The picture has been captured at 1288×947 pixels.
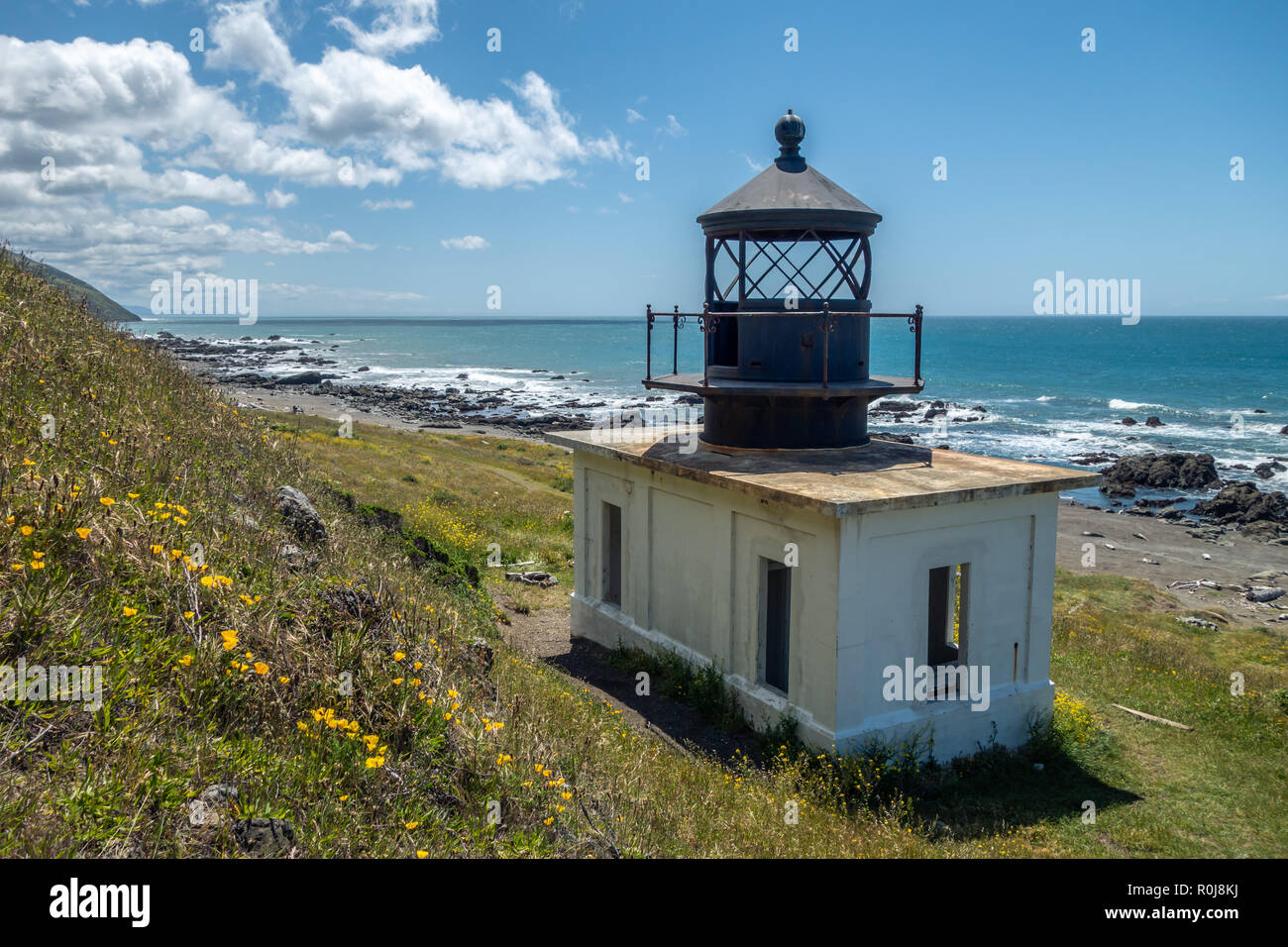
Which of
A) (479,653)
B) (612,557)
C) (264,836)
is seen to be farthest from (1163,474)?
(264,836)

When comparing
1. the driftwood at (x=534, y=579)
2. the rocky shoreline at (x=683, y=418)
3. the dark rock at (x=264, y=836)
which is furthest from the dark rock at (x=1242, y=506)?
the dark rock at (x=264, y=836)

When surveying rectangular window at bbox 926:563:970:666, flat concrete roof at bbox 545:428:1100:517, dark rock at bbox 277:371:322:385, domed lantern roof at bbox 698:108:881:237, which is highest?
domed lantern roof at bbox 698:108:881:237

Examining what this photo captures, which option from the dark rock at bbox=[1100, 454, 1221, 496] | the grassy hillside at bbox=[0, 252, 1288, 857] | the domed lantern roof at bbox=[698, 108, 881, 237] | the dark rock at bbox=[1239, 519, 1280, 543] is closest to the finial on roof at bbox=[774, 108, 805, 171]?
the domed lantern roof at bbox=[698, 108, 881, 237]

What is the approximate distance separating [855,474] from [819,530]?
1.28 m

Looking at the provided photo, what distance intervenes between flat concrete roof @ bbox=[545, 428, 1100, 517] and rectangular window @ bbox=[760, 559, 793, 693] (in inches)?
57.3

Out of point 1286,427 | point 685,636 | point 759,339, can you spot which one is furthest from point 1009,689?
point 1286,427

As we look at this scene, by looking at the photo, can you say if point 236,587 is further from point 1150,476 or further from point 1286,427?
point 1286,427

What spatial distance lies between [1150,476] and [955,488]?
122 ft

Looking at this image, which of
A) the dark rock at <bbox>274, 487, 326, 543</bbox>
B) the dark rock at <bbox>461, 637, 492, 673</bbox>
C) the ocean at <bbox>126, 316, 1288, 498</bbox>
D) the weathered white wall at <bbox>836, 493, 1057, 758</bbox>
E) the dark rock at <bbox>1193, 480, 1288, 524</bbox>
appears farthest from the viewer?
the ocean at <bbox>126, 316, 1288, 498</bbox>

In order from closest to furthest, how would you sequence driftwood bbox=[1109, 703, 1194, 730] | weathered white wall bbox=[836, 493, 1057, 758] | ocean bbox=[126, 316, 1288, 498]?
1. weathered white wall bbox=[836, 493, 1057, 758]
2. driftwood bbox=[1109, 703, 1194, 730]
3. ocean bbox=[126, 316, 1288, 498]

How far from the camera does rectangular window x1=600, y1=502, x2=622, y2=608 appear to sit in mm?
14734

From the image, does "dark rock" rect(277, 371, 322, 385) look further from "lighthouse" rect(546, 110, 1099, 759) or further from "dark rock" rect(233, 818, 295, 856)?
"dark rock" rect(233, 818, 295, 856)

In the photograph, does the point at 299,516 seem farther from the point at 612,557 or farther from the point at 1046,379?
the point at 1046,379

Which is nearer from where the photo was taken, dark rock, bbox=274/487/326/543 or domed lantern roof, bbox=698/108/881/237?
dark rock, bbox=274/487/326/543
